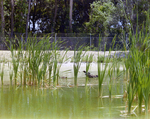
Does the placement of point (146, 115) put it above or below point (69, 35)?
below

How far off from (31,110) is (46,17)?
25.9m

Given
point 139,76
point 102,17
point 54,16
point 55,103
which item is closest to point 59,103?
point 55,103

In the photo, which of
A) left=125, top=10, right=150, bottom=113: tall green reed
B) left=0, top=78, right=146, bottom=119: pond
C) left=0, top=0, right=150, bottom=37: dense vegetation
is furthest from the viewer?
left=0, top=0, right=150, bottom=37: dense vegetation

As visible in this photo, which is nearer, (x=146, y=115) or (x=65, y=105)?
(x=146, y=115)

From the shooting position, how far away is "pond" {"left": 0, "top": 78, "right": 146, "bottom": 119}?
2.83m

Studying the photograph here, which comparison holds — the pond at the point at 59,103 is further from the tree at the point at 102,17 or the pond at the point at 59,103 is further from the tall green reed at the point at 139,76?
the tree at the point at 102,17

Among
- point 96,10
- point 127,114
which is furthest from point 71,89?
point 96,10

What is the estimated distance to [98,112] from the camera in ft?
9.55

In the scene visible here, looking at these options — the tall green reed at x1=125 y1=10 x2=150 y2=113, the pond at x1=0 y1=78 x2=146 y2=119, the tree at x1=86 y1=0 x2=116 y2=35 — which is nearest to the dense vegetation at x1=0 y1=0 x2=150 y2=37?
the tree at x1=86 y1=0 x2=116 y2=35

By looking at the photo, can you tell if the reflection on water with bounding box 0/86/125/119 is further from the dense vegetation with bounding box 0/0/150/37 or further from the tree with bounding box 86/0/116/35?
the dense vegetation with bounding box 0/0/150/37

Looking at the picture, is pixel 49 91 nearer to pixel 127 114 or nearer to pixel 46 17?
pixel 127 114

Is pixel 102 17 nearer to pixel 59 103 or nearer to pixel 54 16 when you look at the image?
pixel 54 16

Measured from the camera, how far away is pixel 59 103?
3.37 metres

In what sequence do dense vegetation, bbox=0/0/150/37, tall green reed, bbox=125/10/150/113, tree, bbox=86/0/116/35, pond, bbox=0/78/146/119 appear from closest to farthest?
1. tall green reed, bbox=125/10/150/113
2. pond, bbox=0/78/146/119
3. tree, bbox=86/0/116/35
4. dense vegetation, bbox=0/0/150/37
